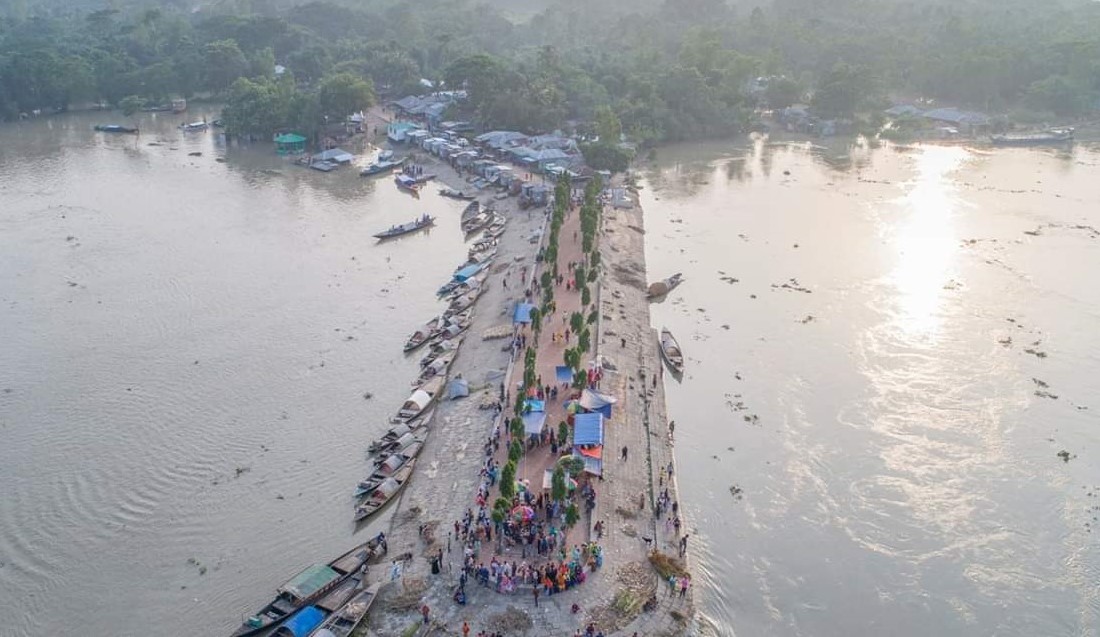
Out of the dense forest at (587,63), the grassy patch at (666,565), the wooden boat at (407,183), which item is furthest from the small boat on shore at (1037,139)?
the grassy patch at (666,565)

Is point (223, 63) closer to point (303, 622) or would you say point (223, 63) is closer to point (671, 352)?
point (671, 352)

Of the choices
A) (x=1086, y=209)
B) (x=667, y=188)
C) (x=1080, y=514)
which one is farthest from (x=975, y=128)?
(x=1080, y=514)

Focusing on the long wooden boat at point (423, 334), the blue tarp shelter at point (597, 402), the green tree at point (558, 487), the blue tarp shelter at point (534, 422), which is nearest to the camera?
the green tree at point (558, 487)

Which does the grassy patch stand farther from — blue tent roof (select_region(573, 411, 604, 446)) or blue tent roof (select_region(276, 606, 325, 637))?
blue tent roof (select_region(276, 606, 325, 637))

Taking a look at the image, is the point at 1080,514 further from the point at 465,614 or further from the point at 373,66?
the point at 373,66

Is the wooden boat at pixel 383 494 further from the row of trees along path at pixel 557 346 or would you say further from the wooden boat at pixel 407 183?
the wooden boat at pixel 407 183

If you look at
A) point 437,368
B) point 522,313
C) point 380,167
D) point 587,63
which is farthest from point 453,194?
point 587,63
